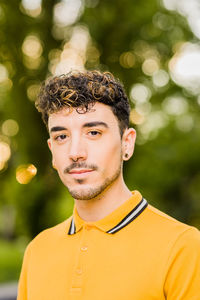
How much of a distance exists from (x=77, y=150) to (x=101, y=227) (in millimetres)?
436

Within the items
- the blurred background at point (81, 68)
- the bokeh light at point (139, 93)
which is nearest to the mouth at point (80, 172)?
the blurred background at point (81, 68)

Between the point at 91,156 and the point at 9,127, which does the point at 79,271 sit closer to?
the point at 91,156

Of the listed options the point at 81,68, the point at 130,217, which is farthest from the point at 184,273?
the point at 81,68

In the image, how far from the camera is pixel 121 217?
2.54 metres

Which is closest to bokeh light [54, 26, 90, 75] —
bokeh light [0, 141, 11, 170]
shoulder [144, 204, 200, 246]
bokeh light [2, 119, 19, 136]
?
bokeh light [2, 119, 19, 136]

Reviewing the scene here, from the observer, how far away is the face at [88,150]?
2.48 metres

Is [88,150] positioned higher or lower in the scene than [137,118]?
lower

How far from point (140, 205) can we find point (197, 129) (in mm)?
16442

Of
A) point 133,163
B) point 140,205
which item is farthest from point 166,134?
point 140,205

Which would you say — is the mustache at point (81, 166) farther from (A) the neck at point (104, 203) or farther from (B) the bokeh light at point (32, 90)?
(B) the bokeh light at point (32, 90)

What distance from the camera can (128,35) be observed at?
1550 cm

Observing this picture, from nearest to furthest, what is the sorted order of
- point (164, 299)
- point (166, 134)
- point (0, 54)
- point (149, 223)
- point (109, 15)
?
1. point (164, 299)
2. point (149, 223)
3. point (109, 15)
4. point (0, 54)
5. point (166, 134)

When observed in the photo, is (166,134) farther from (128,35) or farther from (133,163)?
(128,35)

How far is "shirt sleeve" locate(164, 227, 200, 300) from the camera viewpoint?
2195 millimetres
